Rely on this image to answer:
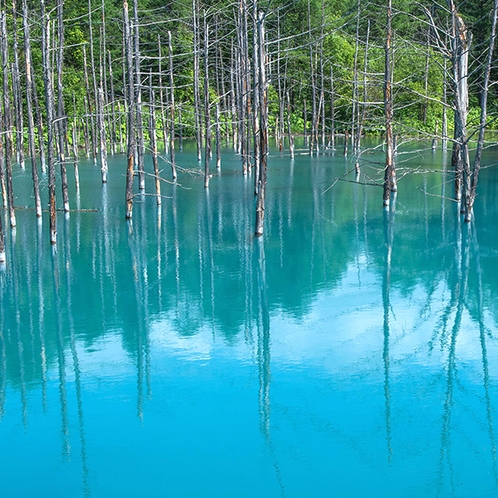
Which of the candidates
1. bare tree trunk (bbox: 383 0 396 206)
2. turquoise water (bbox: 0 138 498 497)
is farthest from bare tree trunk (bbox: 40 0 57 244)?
bare tree trunk (bbox: 383 0 396 206)

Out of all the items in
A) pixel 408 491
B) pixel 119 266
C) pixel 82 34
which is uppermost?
pixel 82 34

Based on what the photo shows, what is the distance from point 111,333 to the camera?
492 inches

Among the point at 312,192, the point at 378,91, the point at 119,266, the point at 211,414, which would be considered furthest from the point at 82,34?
the point at 211,414

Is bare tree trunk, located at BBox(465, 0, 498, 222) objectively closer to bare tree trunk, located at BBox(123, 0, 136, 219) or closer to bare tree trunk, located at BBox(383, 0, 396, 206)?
bare tree trunk, located at BBox(383, 0, 396, 206)

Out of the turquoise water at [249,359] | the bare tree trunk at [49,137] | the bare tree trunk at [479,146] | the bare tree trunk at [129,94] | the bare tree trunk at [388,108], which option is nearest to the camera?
the turquoise water at [249,359]

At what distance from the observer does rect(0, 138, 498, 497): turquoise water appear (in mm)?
7953

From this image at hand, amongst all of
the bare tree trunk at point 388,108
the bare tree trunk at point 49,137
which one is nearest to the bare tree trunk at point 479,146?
the bare tree trunk at point 388,108

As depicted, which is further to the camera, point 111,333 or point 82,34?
point 82,34

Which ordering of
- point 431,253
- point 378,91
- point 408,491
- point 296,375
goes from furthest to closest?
point 378,91 < point 431,253 < point 296,375 < point 408,491

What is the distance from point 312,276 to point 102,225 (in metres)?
7.65

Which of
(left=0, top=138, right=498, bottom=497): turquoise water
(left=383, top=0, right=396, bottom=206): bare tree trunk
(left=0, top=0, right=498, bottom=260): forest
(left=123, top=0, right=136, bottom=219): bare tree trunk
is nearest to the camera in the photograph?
(left=0, top=138, right=498, bottom=497): turquoise water

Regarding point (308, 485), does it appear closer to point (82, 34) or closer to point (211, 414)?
point (211, 414)

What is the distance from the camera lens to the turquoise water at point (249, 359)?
7.95 m

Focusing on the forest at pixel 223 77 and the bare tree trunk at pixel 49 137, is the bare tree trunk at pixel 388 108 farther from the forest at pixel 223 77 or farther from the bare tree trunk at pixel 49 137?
the bare tree trunk at pixel 49 137
